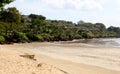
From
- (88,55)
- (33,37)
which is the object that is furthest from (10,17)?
(88,55)

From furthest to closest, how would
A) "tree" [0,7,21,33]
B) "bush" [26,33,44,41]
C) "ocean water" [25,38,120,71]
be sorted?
"bush" [26,33,44,41] < "tree" [0,7,21,33] < "ocean water" [25,38,120,71]

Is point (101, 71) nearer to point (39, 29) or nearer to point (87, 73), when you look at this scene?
point (87, 73)

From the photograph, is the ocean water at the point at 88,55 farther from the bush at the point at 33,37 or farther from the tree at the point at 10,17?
the bush at the point at 33,37

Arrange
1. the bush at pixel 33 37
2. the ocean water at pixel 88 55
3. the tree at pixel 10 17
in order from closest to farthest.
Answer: the ocean water at pixel 88 55 → the tree at pixel 10 17 → the bush at pixel 33 37

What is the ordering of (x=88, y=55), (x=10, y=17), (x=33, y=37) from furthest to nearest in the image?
(x=33, y=37), (x=10, y=17), (x=88, y=55)

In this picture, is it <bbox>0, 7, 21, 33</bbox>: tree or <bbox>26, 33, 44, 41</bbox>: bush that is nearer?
<bbox>0, 7, 21, 33</bbox>: tree

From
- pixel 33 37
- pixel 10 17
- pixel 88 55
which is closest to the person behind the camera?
pixel 88 55

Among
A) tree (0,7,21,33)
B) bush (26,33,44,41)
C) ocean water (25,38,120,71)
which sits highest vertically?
tree (0,7,21,33)

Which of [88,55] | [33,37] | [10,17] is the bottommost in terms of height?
[88,55]

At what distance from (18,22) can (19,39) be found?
29.2ft

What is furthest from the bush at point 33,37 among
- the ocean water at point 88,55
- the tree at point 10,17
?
the ocean water at point 88,55

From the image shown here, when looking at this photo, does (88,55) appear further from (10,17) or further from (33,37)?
(33,37)

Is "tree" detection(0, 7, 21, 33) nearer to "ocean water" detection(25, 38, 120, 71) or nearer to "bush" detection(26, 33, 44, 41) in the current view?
"bush" detection(26, 33, 44, 41)

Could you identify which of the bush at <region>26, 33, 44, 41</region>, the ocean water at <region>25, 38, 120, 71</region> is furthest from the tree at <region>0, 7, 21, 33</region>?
the ocean water at <region>25, 38, 120, 71</region>
